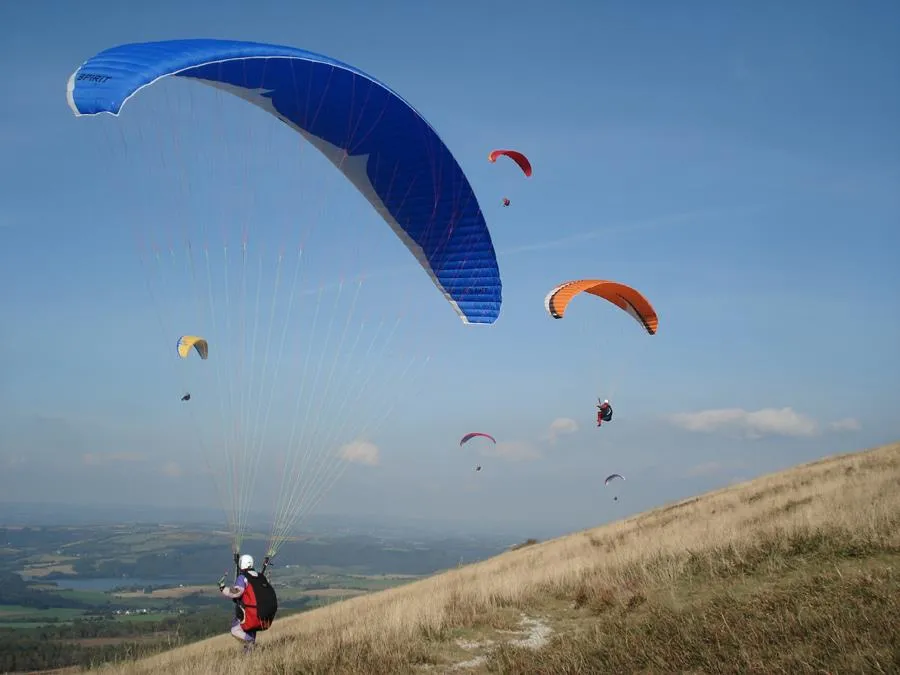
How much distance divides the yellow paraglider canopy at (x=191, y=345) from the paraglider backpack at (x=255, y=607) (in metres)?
9.28

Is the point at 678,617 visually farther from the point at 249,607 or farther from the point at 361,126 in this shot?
the point at 361,126

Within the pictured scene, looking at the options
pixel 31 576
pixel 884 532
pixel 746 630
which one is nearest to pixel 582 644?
pixel 746 630

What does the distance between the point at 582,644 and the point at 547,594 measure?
3308 millimetres

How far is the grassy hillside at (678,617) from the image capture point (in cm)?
581

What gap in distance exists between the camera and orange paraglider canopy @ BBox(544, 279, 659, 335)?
17031mm

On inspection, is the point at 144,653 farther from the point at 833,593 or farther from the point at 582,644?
the point at 833,593

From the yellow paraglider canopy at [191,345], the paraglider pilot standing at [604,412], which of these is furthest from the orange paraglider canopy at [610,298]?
the yellow paraglider canopy at [191,345]

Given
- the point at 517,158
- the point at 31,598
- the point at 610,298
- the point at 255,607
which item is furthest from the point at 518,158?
the point at 31,598

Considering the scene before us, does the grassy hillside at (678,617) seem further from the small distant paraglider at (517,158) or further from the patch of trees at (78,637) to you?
the patch of trees at (78,637)

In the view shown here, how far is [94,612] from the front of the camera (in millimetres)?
70000

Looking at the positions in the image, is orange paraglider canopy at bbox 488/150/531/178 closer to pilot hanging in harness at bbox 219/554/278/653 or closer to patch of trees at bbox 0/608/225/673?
pilot hanging in harness at bbox 219/554/278/653

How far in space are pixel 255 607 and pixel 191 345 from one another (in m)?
10.0

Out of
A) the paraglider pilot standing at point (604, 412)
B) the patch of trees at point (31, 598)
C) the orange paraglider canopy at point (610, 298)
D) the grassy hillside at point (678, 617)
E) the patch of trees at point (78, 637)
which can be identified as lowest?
the patch of trees at point (31, 598)

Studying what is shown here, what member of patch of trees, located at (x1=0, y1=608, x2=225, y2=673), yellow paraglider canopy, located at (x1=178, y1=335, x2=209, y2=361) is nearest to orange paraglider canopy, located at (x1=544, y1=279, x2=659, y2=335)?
yellow paraglider canopy, located at (x1=178, y1=335, x2=209, y2=361)
